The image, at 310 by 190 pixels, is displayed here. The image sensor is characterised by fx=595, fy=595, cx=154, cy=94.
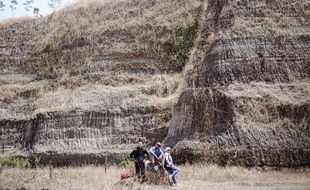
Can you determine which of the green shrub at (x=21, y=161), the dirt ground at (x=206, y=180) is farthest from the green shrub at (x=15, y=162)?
the dirt ground at (x=206, y=180)

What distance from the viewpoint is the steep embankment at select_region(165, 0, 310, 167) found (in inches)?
1133

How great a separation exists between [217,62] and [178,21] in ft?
40.6

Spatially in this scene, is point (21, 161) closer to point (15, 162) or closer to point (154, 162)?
point (15, 162)

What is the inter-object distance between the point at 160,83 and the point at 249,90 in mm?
11225

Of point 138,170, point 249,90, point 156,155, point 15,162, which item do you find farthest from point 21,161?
point 156,155

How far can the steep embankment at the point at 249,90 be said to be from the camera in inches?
1133

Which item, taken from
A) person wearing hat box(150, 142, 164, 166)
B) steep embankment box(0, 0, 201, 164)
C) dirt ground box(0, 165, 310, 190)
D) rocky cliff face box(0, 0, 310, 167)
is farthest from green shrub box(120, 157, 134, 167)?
person wearing hat box(150, 142, 164, 166)

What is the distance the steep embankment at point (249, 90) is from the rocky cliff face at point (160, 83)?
55mm

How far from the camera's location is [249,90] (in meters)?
31.0

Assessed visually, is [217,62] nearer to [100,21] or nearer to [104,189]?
[104,189]

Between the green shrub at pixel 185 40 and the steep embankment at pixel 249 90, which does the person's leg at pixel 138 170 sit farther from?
the green shrub at pixel 185 40

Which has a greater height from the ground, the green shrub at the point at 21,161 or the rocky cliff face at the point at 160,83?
the rocky cliff face at the point at 160,83

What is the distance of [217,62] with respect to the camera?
33250mm

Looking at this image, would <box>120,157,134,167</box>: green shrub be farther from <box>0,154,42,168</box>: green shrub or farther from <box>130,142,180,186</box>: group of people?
<box>130,142,180,186</box>: group of people
